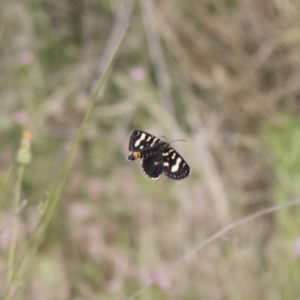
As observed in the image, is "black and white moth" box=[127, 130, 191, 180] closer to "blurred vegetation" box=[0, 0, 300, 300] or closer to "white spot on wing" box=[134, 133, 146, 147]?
"white spot on wing" box=[134, 133, 146, 147]

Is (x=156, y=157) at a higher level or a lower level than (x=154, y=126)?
lower

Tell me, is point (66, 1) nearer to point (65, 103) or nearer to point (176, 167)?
point (65, 103)

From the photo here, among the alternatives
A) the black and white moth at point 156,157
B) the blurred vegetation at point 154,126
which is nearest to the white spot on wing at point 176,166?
the black and white moth at point 156,157

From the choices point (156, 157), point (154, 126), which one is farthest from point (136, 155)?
point (154, 126)

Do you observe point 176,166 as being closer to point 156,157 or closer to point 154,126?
point 156,157

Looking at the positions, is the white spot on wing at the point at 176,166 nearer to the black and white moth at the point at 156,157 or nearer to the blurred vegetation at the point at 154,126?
the black and white moth at the point at 156,157

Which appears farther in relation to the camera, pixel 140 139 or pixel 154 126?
pixel 154 126

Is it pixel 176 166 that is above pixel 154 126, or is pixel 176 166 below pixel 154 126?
below

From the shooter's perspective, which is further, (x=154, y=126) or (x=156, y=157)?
(x=154, y=126)

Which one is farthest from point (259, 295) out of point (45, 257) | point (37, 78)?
point (37, 78)

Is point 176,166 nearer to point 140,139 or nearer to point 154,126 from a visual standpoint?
point 140,139
